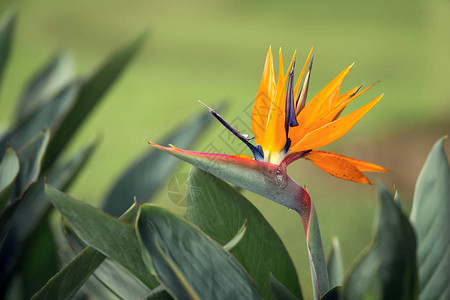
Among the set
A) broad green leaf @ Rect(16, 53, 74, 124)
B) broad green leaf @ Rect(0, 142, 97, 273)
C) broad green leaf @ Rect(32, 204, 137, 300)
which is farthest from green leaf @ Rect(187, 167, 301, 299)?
broad green leaf @ Rect(16, 53, 74, 124)

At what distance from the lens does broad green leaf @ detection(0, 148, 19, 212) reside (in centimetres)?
52

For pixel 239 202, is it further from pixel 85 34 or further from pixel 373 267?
pixel 85 34

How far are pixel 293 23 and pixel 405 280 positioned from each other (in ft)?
13.9

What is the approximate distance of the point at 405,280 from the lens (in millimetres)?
311

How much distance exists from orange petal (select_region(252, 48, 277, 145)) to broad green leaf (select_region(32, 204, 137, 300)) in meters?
0.12

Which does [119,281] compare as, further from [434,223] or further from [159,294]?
[434,223]

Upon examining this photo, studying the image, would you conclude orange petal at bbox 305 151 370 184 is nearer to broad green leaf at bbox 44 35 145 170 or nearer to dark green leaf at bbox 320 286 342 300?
dark green leaf at bbox 320 286 342 300

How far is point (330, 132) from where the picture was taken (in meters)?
0.37

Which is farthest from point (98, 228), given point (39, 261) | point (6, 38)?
point (6, 38)

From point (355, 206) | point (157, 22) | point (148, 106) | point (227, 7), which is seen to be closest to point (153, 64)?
point (148, 106)

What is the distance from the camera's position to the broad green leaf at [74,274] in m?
0.42

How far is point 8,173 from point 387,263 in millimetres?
405

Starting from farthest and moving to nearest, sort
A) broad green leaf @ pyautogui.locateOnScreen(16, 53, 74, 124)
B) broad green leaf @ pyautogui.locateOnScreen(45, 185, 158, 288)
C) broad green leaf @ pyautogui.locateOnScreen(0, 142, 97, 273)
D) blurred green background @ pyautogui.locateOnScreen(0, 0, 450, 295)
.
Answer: blurred green background @ pyautogui.locateOnScreen(0, 0, 450, 295)
broad green leaf @ pyautogui.locateOnScreen(16, 53, 74, 124)
broad green leaf @ pyautogui.locateOnScreen(0, 142, 97, 273)
broad green leaf @ pyautogui.locateOnScreen(45, 185, 158, 288)

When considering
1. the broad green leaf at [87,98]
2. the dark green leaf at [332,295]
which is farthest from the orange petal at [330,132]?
the broad green leaf at [87,98]
